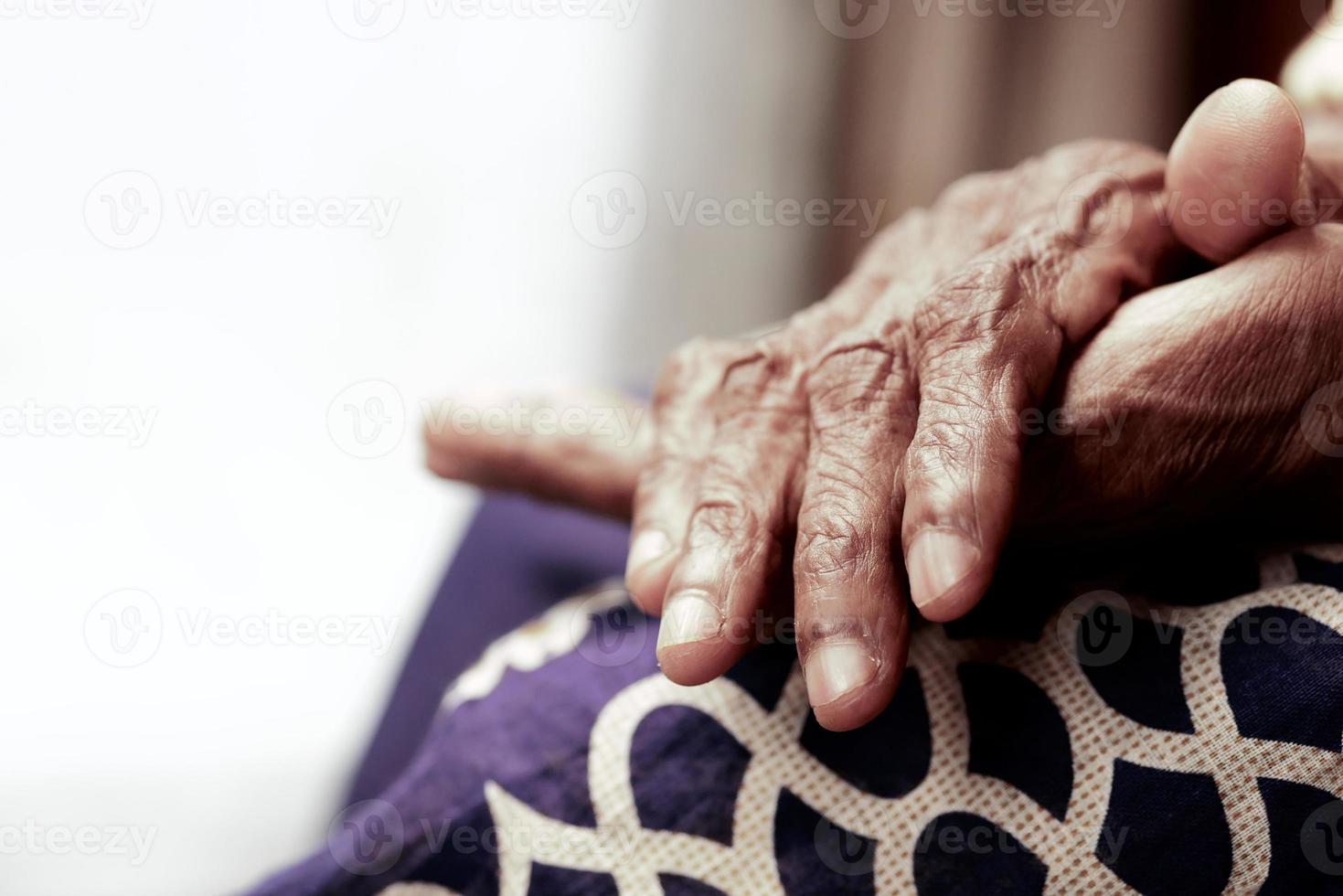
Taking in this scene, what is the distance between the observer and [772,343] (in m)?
0.63

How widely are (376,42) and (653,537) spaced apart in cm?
137

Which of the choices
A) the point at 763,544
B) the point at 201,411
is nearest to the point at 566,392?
the point at 763,544

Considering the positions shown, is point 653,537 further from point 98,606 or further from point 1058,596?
point 98,606

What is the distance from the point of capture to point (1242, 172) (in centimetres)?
50
